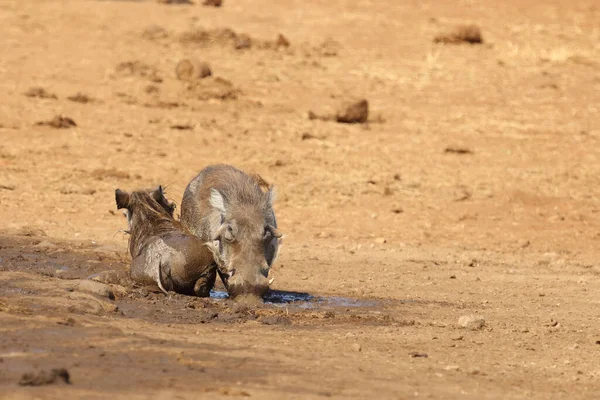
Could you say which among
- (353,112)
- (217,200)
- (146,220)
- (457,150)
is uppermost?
(217,200)

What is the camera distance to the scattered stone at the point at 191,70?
18.0 m

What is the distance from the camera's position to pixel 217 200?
8914 millimetres

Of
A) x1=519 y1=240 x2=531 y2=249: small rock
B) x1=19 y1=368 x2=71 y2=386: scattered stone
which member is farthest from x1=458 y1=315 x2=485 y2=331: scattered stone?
x1=519 y1=240 x2=531 y2=249: small rock

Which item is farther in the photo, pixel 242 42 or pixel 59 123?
pixel 242 42

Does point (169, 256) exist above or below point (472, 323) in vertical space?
above

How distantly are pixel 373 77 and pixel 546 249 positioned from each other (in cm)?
728

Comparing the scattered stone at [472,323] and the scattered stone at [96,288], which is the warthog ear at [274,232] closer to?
the scattered stone at [96,288]

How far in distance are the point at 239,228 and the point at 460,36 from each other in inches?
546

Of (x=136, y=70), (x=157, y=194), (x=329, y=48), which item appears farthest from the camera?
(x=329, y=48)

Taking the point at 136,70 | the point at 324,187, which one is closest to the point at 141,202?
the point at 324,187

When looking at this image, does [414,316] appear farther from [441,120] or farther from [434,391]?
[441,120]

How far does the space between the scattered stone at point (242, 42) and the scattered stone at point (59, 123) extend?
5.43 metres

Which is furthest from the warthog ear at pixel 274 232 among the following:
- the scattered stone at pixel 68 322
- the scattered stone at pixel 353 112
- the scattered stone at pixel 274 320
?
the scattered stone at pixel 353 112

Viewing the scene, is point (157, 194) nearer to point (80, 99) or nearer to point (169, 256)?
point (169, 256)
